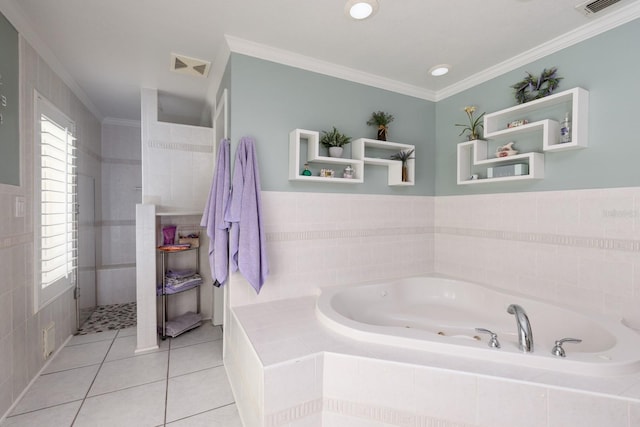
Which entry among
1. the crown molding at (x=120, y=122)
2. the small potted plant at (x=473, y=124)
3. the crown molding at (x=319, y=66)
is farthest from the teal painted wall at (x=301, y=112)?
the crown molding at (x=120, y=122)

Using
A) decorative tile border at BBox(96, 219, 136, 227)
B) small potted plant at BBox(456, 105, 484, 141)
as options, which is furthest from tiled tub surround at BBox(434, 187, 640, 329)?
decorative tile border at BBox(96, 219, 136, 227)

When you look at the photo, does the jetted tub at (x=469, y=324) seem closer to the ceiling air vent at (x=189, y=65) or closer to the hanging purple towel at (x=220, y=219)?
the hanging purple towel at (x=220, y=219)

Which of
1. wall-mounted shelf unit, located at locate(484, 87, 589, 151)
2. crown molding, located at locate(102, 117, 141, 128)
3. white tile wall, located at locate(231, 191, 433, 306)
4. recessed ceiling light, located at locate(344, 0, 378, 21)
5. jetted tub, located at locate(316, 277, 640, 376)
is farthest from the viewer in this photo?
crown molding, located at locate(102, 117, 141, 128)

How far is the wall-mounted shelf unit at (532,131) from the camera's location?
6.07ft

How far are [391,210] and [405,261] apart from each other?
53 cm

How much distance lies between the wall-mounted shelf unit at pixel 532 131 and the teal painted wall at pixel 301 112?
0.51 m

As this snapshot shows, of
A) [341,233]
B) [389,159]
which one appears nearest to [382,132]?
[389,159]

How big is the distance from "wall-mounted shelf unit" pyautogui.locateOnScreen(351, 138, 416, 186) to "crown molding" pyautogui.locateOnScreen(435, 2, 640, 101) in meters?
0.77

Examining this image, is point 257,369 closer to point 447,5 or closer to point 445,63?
point 447,5

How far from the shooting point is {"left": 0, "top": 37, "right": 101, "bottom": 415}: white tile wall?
1690 millimetres

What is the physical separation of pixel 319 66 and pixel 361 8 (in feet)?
2.42

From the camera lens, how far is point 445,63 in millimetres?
2344

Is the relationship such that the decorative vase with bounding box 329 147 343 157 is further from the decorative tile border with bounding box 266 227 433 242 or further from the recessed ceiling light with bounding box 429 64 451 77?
the recessed ceiling light with bounding box 429 64 451 77

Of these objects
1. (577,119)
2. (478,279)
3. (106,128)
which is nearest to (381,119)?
(577,119)
